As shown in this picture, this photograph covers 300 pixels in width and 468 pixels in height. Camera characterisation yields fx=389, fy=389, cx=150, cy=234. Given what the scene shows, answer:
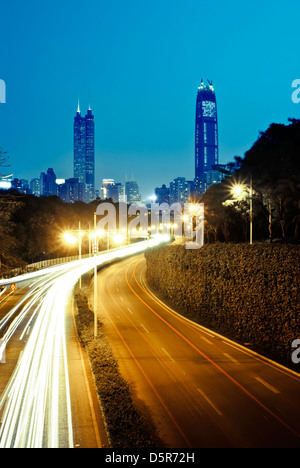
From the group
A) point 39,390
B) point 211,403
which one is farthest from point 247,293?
point 39,390

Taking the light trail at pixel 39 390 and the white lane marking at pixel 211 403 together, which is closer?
the light trail at pixel 39 390

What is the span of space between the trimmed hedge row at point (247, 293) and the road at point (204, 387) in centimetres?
108

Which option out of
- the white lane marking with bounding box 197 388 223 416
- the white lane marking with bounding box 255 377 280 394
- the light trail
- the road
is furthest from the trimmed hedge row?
the light trail

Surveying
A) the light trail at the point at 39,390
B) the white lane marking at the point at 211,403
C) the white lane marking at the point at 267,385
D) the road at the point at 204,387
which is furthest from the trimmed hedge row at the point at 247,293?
the light trail at the point at 39,390

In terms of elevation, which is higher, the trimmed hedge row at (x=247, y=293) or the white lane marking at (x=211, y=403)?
the trimmed hedge row at (x=247, y=293)

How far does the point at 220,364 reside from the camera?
17.9 meters

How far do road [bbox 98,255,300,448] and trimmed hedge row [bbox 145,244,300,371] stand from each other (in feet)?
3.56

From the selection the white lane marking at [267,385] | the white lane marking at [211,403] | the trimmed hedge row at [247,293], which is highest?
the trimmed hedge row at [247,293]

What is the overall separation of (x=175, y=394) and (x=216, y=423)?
2806mm

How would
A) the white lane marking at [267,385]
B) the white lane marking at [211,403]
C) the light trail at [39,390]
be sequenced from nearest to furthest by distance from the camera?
the light trail at [39,390] → the white lane marking at [211,403] → the white lane marking at [267,385]

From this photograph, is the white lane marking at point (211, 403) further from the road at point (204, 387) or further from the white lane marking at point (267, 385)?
the white lane marking at point (267, 385)

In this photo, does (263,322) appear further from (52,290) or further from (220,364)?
(52,290)

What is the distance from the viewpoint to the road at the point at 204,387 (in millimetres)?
11328
